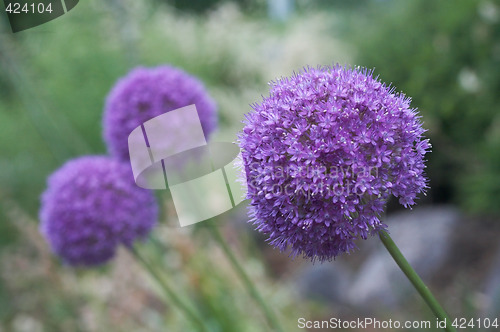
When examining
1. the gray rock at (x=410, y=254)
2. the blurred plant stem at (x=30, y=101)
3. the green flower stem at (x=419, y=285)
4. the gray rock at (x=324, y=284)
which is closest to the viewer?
the green flower stem at (x=419, y=285)

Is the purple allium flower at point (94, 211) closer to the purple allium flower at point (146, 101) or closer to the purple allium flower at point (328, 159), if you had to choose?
the purple allium flower at point (146, 101)

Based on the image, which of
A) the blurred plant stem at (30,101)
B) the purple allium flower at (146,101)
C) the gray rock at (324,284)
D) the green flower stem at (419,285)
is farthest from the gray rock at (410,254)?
the green flower stem at (419,285)

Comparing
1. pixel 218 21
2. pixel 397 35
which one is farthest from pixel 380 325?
pixel 218 21

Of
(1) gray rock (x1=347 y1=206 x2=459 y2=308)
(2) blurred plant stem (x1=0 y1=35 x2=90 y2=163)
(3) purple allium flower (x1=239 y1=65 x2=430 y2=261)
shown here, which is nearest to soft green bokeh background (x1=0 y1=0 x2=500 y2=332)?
(2) blurred plant stem (x1=0 y1=35 x2=90 y2=163)

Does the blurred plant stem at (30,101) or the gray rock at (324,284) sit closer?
the blurred plant stem at (30,101)

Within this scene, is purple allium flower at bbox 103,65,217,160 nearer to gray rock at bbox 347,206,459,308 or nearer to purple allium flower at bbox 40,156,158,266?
purple allium flower at bbox 40,156,158,266

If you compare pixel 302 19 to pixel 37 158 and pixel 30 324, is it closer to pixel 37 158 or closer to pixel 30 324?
pixel 37 158
